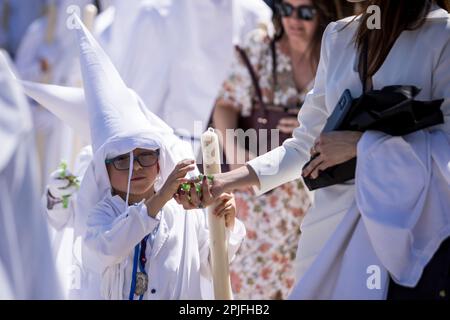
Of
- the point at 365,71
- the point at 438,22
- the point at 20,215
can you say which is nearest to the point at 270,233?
the point at 365,71

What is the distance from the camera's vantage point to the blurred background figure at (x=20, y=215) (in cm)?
364

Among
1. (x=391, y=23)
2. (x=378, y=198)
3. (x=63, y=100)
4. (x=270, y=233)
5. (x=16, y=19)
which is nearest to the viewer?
(x=378, y=198)

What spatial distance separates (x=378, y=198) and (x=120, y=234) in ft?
3.70

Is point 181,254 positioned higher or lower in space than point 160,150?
lower

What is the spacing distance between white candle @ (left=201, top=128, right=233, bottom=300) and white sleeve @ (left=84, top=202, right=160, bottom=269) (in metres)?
0.21

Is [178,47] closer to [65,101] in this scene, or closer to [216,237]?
[65,101]

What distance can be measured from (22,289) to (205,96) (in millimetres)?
4523

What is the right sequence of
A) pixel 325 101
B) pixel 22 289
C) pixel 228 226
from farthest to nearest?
pixel 228 226 < pixel 325 101 < pixel 22 289

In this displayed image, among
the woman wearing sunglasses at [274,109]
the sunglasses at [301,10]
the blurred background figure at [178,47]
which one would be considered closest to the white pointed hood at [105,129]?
the woman wearing sunglasses at [274,109]

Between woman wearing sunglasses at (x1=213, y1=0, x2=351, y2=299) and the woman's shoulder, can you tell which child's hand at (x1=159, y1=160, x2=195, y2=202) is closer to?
the woman's shoulder

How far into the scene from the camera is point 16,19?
9180 millimetres

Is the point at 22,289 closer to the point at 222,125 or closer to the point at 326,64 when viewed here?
the point at 326,64
